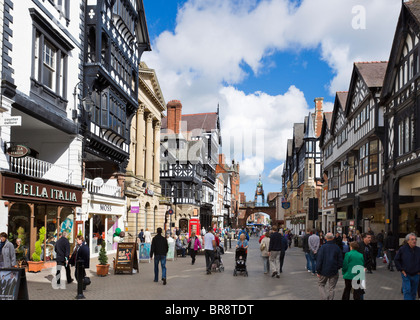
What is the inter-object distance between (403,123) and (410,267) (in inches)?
616

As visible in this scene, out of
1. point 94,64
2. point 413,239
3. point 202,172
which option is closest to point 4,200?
point 94,64

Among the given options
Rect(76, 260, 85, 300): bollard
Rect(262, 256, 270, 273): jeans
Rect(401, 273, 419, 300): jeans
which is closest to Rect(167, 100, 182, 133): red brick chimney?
Rect(262, 256, 270, 273): jeans

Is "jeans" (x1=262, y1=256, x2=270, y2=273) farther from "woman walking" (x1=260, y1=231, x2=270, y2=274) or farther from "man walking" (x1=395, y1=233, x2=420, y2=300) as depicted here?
"man walking" (x1=395, y1=233, x2=420, y2=300)

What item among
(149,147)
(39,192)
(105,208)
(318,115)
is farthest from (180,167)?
(39,192)

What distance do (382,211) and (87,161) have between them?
64.8 ft

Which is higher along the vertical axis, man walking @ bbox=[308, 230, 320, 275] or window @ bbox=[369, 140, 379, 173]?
window @ bbox=[369, 140, 379, 173]

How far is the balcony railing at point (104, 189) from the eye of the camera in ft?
82.4

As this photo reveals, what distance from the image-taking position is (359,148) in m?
Answer: 32.8

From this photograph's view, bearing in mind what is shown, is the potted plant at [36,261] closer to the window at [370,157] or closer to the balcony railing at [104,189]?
the balcony railing at [104,189]

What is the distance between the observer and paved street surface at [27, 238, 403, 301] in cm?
1218

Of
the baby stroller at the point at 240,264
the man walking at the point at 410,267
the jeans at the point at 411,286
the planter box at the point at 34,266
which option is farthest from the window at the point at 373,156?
the planter box at the point at 34,266

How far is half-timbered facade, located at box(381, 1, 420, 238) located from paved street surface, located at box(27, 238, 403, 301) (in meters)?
7.24

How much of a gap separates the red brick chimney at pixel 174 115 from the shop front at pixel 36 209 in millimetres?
37652

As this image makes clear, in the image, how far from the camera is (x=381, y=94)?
2692 cm
